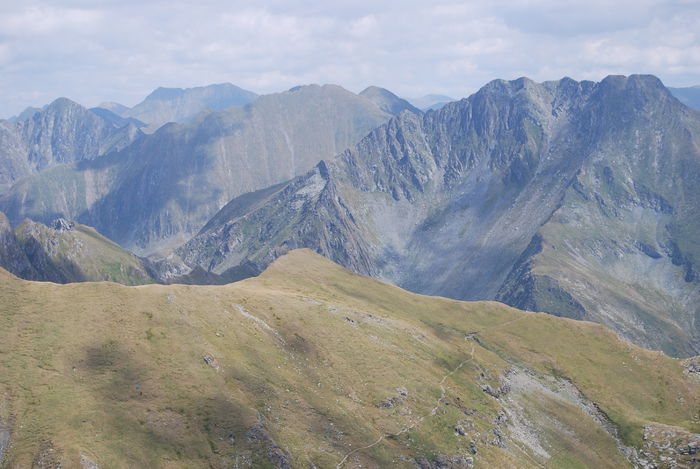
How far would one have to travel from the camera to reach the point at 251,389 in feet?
366

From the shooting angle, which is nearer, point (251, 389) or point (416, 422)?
point (251, 389)

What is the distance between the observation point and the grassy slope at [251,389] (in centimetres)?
9269

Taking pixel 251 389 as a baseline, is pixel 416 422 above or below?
below

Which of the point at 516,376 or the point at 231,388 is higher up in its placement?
the point at 231,388

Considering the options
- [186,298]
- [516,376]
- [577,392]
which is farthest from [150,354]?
[577,392]

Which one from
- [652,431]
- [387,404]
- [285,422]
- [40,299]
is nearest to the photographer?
[285,422]

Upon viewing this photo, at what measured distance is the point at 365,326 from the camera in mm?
160250

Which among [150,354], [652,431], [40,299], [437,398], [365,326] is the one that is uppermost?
[40,299]

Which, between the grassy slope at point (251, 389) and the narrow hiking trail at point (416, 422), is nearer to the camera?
the grassy slope at point (251, 389)

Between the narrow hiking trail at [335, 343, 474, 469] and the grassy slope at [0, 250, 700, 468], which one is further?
the narrow hiking trail at [335, 343, 474, 469]

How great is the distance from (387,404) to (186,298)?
167 ft

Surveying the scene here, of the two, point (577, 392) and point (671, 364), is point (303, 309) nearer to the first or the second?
point (577, 392)

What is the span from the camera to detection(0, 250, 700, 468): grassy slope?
9269cm

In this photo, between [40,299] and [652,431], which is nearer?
[40,299]
